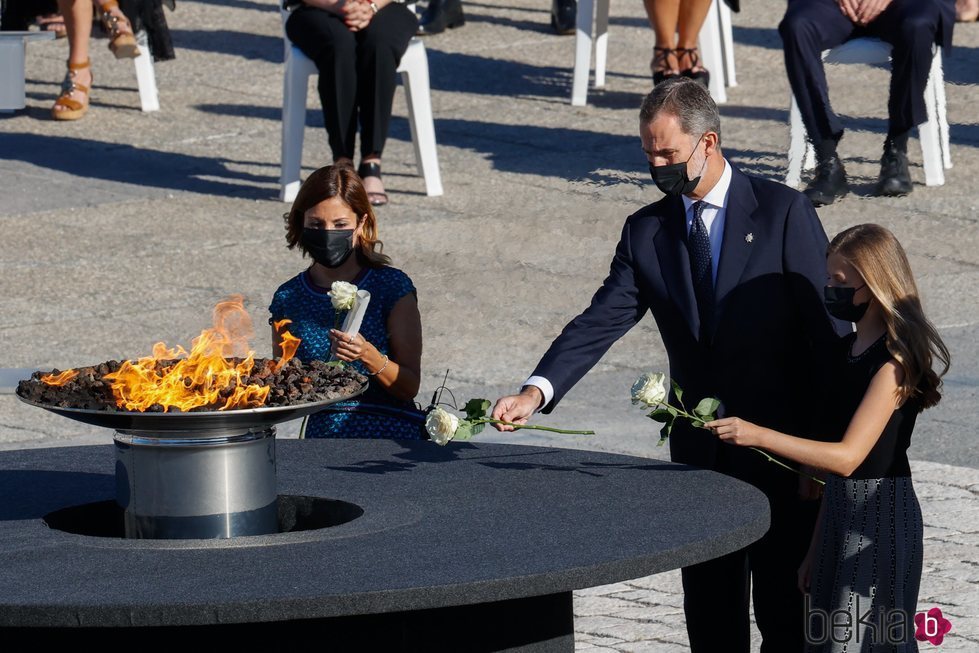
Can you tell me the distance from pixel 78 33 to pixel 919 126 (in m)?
5.22

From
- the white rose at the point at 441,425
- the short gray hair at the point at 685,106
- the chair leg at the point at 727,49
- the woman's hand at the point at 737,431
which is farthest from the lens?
the chair leg at the point at 727,49

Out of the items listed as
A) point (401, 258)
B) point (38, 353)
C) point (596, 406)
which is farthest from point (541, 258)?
point (38, 353)

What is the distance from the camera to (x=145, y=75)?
1176cm

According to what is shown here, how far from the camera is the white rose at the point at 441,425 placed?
420 cm

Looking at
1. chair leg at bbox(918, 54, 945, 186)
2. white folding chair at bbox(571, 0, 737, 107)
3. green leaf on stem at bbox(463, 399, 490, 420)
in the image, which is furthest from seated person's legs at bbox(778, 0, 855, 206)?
green leaf on stem at bbox(463, 399, 490, 420)

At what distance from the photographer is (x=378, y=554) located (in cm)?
369

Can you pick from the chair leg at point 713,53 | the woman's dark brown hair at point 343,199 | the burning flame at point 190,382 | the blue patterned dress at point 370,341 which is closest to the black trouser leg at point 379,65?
the chair leg at point 713,53

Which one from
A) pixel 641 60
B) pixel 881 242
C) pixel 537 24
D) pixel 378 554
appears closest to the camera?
pixel 378 554

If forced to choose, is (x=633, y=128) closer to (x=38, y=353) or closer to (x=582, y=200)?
(x=582, y=200)

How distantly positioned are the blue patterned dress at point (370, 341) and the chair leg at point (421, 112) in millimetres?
4590

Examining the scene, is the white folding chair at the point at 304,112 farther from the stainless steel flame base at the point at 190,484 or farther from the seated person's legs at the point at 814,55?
the stainless steel flame base at the point at 190,484

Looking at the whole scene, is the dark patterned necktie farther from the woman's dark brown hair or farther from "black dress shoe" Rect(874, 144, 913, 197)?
"black dress shoe" Rect(874, 144, 913, 197)

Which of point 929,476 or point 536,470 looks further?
point 929,476

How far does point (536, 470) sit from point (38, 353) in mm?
4030
